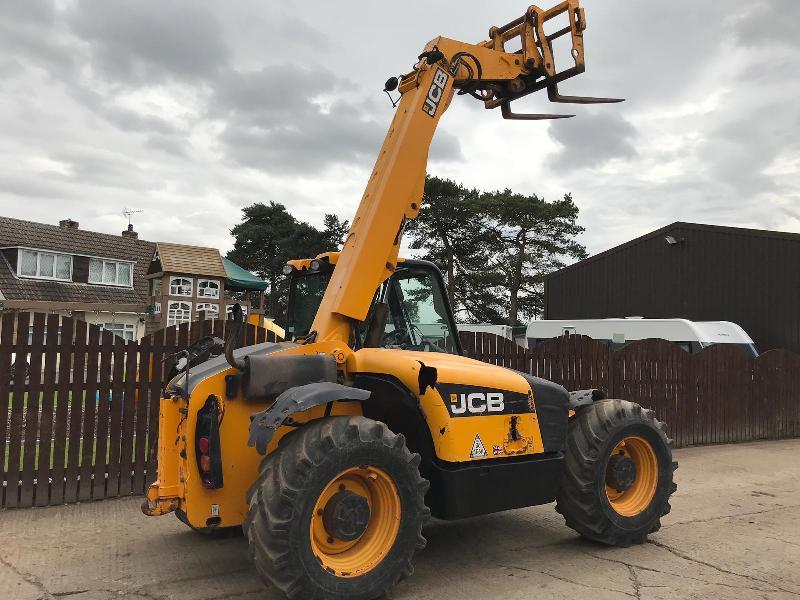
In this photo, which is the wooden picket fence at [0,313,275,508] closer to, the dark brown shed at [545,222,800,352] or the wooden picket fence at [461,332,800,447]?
the wooden picket fence at [461,332,800,447]

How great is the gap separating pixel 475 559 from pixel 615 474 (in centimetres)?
135

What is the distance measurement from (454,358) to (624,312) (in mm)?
18997

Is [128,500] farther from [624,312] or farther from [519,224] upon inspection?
[519,224]

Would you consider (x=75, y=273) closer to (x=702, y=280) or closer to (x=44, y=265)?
(x=44, y=265)

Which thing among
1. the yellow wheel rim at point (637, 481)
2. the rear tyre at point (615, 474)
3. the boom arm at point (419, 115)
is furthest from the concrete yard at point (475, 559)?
the boom arm at point (419, 115)

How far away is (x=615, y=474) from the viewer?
5.35 meters

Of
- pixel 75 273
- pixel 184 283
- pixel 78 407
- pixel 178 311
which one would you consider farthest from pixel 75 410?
pixel 75 273

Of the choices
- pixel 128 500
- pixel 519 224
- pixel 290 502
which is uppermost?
pixel 519 224

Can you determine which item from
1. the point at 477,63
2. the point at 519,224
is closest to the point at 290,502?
the point at 477,63

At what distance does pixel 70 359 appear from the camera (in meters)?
6.44

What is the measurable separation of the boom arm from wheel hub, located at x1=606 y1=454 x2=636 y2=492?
238 cm

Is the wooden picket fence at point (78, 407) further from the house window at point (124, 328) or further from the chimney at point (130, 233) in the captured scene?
the chimney at point (130, 233)

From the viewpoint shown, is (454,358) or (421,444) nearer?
(421,444)

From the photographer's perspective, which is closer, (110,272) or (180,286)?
(180,286)
